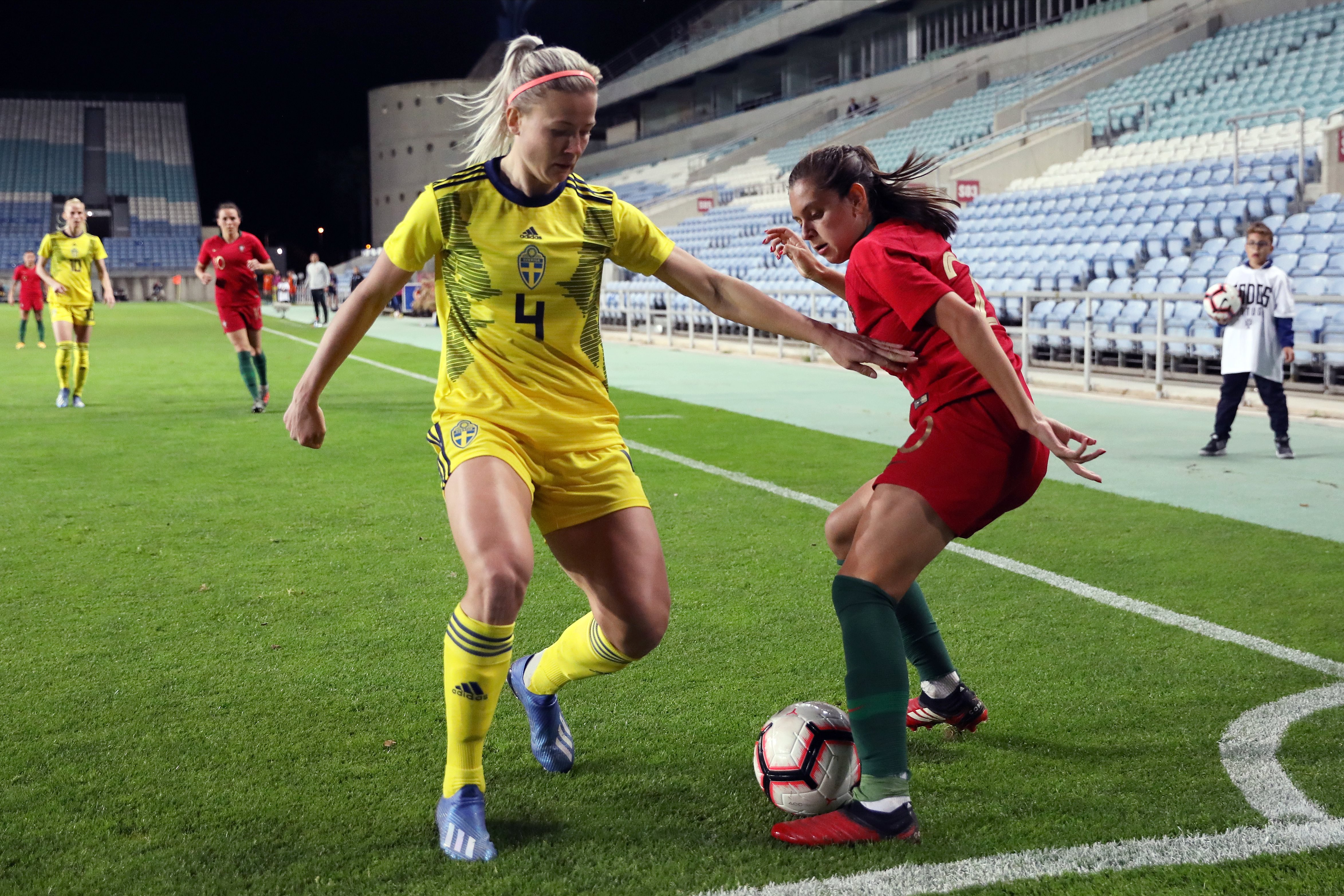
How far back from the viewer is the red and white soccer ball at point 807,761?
2.99 meters

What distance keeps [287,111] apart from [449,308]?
82.1 meters

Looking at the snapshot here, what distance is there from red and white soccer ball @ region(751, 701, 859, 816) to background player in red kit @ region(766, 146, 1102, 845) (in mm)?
96

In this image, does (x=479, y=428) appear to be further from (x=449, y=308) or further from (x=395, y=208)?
(x=395, y=208)

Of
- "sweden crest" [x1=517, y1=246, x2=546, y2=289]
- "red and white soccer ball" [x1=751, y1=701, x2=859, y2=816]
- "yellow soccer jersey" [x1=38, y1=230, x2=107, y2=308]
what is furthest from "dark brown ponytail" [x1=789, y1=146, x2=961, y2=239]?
"yellow soccer jersey" [x1=38, y1=230, x2=107, y2=308]

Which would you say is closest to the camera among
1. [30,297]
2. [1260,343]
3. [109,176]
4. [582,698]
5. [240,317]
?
[582,698]

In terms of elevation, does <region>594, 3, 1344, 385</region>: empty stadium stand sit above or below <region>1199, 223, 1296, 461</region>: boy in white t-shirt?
above

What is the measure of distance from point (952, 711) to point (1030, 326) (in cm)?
1252

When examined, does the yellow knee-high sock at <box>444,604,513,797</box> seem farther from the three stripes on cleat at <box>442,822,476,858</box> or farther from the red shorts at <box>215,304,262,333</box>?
the red shorts at <box>215,304,262,333</box>

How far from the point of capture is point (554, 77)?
2.93m

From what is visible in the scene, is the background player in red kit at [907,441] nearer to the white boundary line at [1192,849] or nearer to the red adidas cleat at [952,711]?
the white boundary line at [1192,849]

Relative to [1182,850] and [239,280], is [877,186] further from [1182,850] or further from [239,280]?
[239,280]

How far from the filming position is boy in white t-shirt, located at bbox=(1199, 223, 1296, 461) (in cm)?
872

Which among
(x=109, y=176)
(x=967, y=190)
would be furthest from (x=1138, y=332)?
(x=109, y=176)

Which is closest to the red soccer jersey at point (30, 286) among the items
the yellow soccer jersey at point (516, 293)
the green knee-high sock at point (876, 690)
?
the yellow soccer jersey at point (516, 293)
